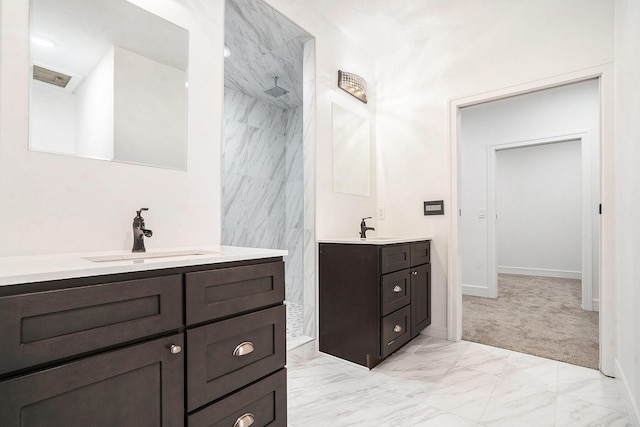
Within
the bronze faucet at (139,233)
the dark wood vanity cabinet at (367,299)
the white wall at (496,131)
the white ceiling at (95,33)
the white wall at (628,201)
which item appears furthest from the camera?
the white wall at (496,131)

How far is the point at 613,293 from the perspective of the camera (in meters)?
2.09

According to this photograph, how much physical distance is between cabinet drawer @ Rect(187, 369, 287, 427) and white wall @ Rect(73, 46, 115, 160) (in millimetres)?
1125

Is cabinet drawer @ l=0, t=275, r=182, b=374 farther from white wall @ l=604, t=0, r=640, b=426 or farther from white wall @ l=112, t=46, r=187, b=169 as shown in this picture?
white wall @ l=604, t=0, r=640, b=426

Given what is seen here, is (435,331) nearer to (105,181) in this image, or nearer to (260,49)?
(105,181)

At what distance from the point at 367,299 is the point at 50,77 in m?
2.01

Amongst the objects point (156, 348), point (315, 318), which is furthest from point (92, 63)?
point (315, 318)

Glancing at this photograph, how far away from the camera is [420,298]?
2.65m

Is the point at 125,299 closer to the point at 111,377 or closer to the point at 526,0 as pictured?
the point at 111,377

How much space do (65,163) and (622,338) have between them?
3039mm

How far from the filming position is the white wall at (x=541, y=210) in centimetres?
556

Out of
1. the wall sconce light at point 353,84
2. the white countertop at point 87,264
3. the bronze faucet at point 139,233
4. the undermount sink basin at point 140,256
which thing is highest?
the wall sconce light at point 353,84

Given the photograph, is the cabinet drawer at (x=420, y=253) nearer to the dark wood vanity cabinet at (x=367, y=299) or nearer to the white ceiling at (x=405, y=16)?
the dark wood vanity cabinet at (x=367, y=299)

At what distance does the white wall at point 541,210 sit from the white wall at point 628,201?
170 inches

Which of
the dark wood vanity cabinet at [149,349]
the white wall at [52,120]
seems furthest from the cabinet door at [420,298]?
the white wall at [52,120]
